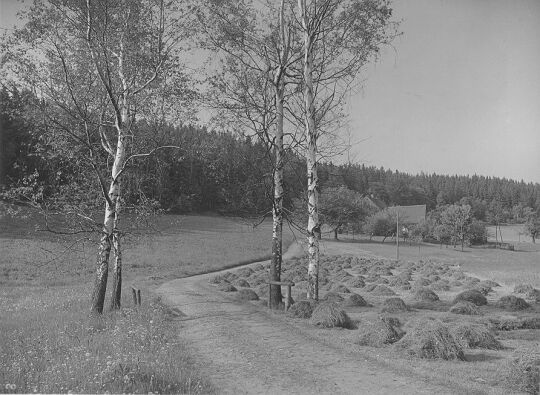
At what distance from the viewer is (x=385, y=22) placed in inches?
559

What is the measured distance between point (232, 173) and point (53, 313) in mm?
7081

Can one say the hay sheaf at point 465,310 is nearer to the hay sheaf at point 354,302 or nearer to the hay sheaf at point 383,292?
the hay sheaf at point 354,302

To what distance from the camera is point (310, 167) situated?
14.2 meters

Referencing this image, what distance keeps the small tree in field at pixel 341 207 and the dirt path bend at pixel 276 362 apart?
3044 inches

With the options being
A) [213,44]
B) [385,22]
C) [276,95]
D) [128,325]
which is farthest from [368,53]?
[128,325]

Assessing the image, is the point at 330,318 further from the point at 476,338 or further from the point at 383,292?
the point at 383,292

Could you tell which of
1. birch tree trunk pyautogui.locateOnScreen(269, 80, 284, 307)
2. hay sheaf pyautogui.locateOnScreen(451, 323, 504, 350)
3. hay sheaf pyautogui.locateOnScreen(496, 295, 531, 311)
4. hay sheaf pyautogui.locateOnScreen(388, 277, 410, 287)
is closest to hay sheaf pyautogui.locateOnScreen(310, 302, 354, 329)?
hay sheaf pyautogui.locateOnScreen(451, 323, 504, 350)

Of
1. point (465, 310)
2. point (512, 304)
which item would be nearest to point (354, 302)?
point (465, 310)

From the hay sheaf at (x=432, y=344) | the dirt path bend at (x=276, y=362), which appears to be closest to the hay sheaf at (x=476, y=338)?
the hay sheaf at (x=432, y=344)

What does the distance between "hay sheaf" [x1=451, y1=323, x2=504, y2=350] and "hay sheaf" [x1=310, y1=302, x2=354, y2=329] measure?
8.24ft

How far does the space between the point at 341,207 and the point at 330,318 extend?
81765 millimetres

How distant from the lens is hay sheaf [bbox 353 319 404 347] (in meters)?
9.63

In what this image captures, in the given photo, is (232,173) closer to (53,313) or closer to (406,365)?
(53,313)

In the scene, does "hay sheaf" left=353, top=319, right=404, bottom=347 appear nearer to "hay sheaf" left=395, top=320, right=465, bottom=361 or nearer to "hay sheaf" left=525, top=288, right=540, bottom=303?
"hay sheaf" left=395, top=320, right=465, bottom=361
